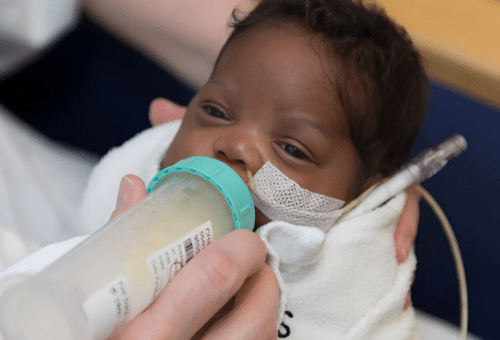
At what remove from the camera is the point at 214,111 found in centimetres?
86

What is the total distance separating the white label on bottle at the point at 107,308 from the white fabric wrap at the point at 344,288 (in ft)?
1.13

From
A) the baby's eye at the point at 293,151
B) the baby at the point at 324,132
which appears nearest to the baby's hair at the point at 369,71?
the baby at the point at 324,132

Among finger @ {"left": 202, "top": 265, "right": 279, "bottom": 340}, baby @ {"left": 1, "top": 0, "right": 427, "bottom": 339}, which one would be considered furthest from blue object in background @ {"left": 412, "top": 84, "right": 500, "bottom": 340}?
finger @ {"left": 202, "top": 265, "right": 279, "bottom": 340}

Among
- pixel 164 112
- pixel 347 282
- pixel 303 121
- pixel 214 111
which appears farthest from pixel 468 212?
pixel 164 112

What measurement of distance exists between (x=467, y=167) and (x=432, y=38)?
354 mm

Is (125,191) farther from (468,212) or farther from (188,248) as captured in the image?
(468,212)

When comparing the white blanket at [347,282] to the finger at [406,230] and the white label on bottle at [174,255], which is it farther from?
the white label on bottle at [174,255]

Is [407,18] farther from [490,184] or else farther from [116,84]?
[116,84]

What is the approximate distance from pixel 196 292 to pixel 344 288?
411 mm

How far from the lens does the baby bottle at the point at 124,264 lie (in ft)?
1.34

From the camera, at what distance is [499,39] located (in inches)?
42.4

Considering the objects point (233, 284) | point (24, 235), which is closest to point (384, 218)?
point (233, 284)

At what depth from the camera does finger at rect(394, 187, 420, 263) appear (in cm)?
89

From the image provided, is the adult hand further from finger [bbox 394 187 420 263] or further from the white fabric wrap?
finger [bbox 394 187 420 263]
